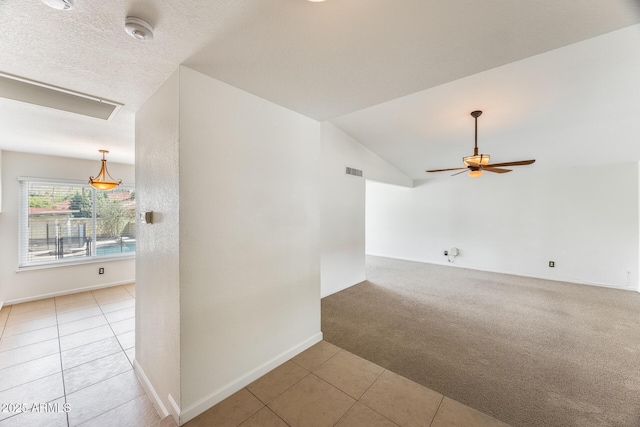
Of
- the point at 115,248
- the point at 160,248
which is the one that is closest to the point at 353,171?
the point at 160,248

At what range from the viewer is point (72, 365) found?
2.41 metres

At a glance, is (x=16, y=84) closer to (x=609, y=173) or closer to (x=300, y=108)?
(x=300, y=108)

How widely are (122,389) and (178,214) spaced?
5.91 feet

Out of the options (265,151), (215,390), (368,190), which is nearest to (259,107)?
(265,151)

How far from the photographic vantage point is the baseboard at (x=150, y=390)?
181 cm

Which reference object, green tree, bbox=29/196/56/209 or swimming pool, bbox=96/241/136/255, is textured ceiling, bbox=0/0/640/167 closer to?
green tree, bbox=29/196/56/209

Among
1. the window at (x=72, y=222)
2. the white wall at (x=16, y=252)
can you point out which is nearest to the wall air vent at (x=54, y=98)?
the white wall at (x=16, y=252)

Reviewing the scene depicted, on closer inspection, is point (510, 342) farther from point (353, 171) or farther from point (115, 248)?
point (115, 248)

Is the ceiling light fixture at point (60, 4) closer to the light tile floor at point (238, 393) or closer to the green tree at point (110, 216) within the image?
the light tile floor at point (238, 393)

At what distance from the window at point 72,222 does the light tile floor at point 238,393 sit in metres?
1.89

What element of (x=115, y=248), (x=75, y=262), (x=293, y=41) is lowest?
(x=75, y=262)

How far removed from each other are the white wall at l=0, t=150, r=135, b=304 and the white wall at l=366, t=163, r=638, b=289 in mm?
7635

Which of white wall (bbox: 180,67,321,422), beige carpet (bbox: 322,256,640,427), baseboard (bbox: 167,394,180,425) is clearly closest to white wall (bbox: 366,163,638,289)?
beige carpet (bbox: 322,256,640,427)

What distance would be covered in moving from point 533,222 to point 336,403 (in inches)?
244
